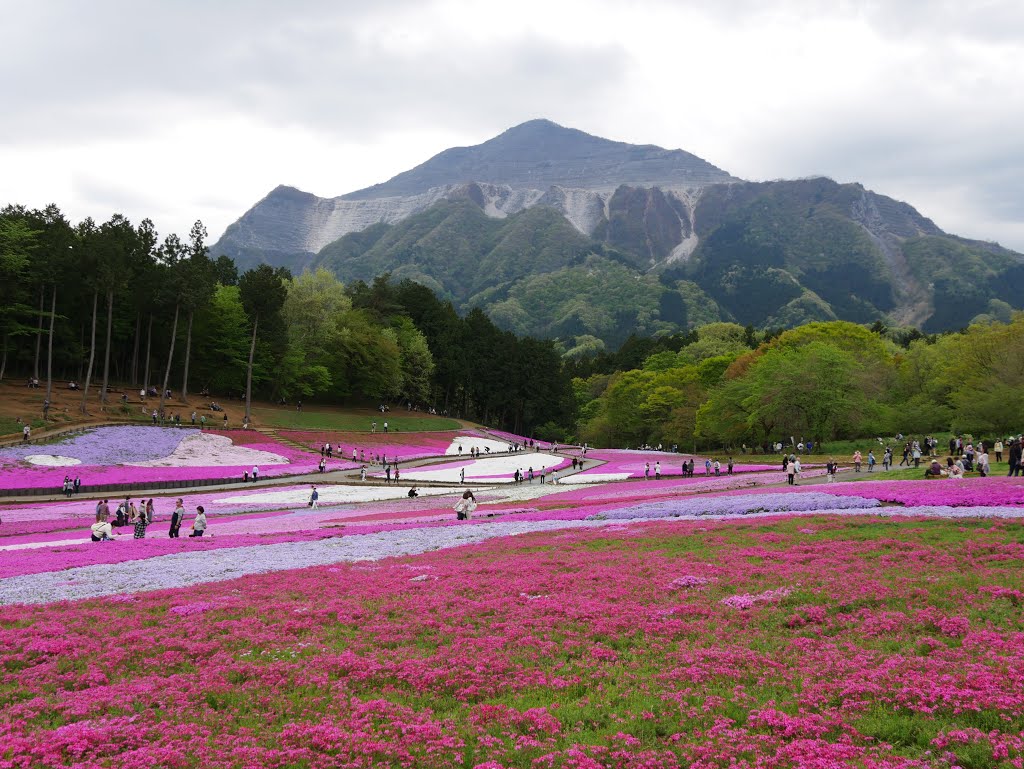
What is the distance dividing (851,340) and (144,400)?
8830cm

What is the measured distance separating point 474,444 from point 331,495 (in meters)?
41.7

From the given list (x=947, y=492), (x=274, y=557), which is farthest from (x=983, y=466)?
(x=274, y=557)

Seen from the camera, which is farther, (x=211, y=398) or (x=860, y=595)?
(x=211, y=398)

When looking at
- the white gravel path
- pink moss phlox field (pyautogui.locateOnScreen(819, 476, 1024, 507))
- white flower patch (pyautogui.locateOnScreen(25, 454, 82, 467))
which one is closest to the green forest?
white flower patch (pyautogui.locateOnScreen(25, 454, 82, 467))

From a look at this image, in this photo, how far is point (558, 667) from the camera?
11.6 metres

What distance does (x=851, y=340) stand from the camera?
91.4 meters

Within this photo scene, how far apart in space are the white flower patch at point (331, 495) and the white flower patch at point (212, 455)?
12337mm

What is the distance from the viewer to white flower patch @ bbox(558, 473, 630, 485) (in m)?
58.8

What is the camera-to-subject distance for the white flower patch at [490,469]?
205 feet

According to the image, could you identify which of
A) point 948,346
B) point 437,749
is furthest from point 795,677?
point 948,346

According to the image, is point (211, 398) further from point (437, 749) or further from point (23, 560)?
point (437, 749)

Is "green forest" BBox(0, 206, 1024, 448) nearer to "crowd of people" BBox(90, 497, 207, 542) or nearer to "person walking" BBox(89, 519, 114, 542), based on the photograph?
"crowd of people" BBox(90, 497, 207, 542)

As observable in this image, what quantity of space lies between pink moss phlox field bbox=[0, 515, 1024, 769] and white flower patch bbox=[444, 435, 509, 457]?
2564 inches

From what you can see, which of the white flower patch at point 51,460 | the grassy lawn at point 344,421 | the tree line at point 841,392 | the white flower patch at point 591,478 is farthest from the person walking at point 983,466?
the grassy lawn at point 344,421
